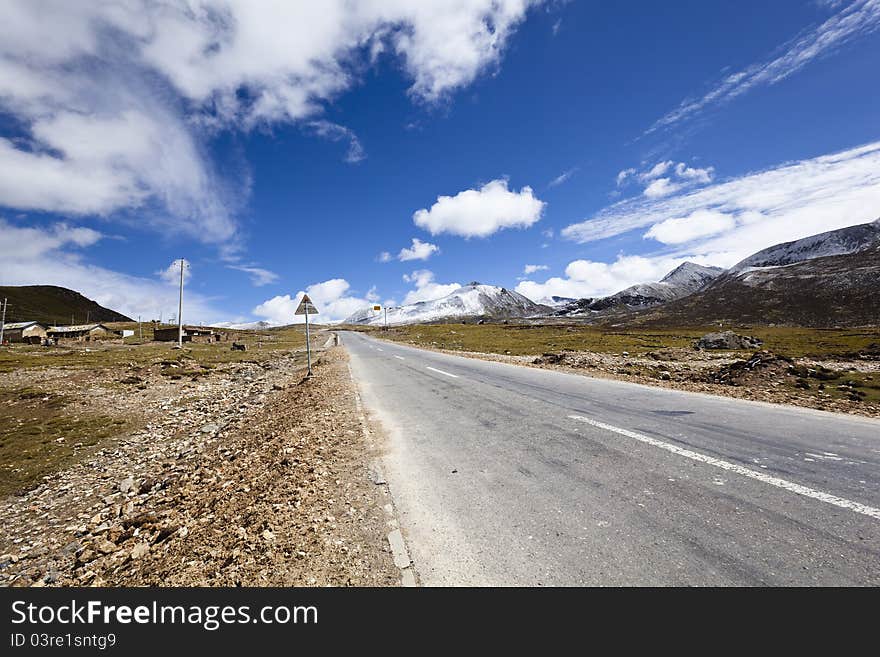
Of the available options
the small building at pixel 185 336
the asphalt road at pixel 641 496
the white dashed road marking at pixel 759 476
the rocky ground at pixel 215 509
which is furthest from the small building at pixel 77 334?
the white dashed road marking at pixel 759 476

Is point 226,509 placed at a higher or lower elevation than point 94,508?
higher

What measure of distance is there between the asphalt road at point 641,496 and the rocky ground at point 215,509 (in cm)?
75

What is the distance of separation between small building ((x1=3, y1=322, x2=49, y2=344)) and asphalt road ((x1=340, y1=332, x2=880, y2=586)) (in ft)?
286

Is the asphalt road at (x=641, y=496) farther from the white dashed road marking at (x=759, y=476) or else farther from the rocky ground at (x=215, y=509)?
the rocky ground at (x=215, y=509)

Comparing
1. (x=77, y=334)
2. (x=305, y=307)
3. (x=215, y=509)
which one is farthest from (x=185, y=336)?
(x=215, y=509)

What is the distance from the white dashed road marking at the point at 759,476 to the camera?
13.1ft

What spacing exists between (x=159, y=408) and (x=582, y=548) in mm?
18561

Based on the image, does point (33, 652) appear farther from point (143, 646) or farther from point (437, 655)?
point (437, 655)

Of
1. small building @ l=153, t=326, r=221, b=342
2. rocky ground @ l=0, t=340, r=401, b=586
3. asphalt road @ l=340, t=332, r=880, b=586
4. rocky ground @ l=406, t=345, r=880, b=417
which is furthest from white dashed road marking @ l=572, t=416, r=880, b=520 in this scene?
small building @ l=153, t=326, r=221, b=342

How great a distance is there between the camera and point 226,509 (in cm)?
529

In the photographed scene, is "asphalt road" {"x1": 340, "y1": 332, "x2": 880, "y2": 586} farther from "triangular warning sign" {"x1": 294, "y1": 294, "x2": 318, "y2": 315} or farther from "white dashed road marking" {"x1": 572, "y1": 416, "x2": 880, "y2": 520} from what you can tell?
"triangular warning sign" {"x1": 294, "y1": 294, "x2": 318, "y2": 315}

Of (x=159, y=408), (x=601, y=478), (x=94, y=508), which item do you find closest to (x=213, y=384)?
(x=159, y=408)

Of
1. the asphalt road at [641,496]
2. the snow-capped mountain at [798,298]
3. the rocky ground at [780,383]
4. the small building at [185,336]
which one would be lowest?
the asphalt road at [641,496]

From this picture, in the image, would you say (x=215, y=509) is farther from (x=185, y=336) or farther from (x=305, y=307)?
(x=185, y=336)
